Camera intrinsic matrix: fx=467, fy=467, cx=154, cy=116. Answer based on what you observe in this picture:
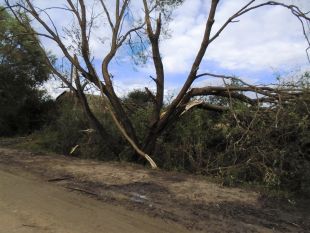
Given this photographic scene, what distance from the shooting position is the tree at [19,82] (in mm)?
20016

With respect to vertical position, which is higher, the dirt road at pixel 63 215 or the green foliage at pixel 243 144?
the green foliage at pixel 243 144

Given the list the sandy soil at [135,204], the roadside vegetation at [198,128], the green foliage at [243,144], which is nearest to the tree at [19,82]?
the roadside vegetation at [198,128]

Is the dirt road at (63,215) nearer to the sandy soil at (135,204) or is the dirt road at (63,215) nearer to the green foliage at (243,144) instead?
the sandy soil at (135,204)

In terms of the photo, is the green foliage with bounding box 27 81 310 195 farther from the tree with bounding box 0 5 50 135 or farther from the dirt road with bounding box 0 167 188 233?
the tree with bounding box 0 5 50 135

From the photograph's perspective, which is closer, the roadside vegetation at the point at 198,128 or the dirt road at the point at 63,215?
the dirt road at the point at 63,215

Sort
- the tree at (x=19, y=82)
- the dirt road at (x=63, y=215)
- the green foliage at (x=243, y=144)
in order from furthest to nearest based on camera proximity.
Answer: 1. the tree at (x=19, y=82)
2. the green foliage at (x=243, y=144)
3. the dirt road at (x=63, y=215)

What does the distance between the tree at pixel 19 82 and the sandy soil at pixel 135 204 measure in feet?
35.2

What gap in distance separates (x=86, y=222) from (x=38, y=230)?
678mm

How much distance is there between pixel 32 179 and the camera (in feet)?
31.3

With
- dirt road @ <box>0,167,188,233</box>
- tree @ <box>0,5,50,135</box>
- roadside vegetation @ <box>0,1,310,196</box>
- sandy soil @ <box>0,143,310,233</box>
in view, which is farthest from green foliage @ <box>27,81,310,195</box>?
tree @ <box>0,5,50,135</box>

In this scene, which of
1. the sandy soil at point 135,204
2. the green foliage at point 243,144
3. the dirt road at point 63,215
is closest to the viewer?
the dirt road at point 63,215

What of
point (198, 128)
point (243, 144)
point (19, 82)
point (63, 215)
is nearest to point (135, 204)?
point (63, 215)

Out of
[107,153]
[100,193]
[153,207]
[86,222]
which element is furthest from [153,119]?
[86,222]

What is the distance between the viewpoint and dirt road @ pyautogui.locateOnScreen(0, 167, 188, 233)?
6.07 metres
